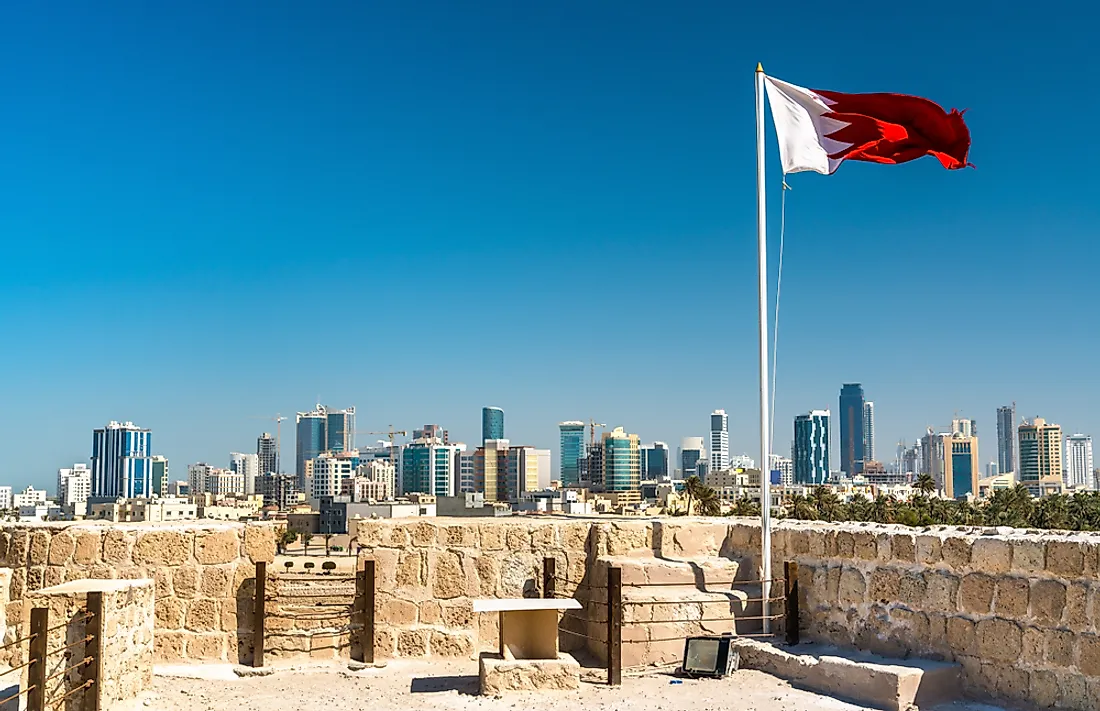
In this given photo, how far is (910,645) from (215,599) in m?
5.70

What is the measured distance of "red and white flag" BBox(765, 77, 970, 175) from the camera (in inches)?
376

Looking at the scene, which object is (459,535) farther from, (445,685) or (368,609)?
(445,685)

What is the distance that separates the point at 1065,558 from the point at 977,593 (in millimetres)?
741

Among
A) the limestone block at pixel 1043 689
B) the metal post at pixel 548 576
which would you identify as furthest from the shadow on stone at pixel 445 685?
the limestone block at pixel 1043 689

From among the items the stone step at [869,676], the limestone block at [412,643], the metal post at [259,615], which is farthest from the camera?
the limestone block at [412,643]

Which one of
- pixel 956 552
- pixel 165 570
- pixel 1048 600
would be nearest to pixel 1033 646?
pixel 1048 600

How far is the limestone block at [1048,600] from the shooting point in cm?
705

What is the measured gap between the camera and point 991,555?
24.7ft

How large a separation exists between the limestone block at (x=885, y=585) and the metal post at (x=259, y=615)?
5007 millimetres

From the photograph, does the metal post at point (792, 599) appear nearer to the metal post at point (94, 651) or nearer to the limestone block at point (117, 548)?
the metal post at point (94, 651)

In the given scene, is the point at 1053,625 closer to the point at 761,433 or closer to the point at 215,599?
the point at 761,433

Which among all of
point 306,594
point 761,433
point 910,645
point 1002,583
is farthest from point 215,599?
point 1002,583

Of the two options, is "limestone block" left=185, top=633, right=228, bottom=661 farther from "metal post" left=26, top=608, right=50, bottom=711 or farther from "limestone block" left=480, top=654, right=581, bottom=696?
"metal post" left=26, top=608, right=50, bottom=711

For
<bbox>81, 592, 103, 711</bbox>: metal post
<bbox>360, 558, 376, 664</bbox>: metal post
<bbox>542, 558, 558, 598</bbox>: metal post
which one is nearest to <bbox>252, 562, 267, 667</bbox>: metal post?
<bbox>360, 558, 376, 664</bbox>: metal post
